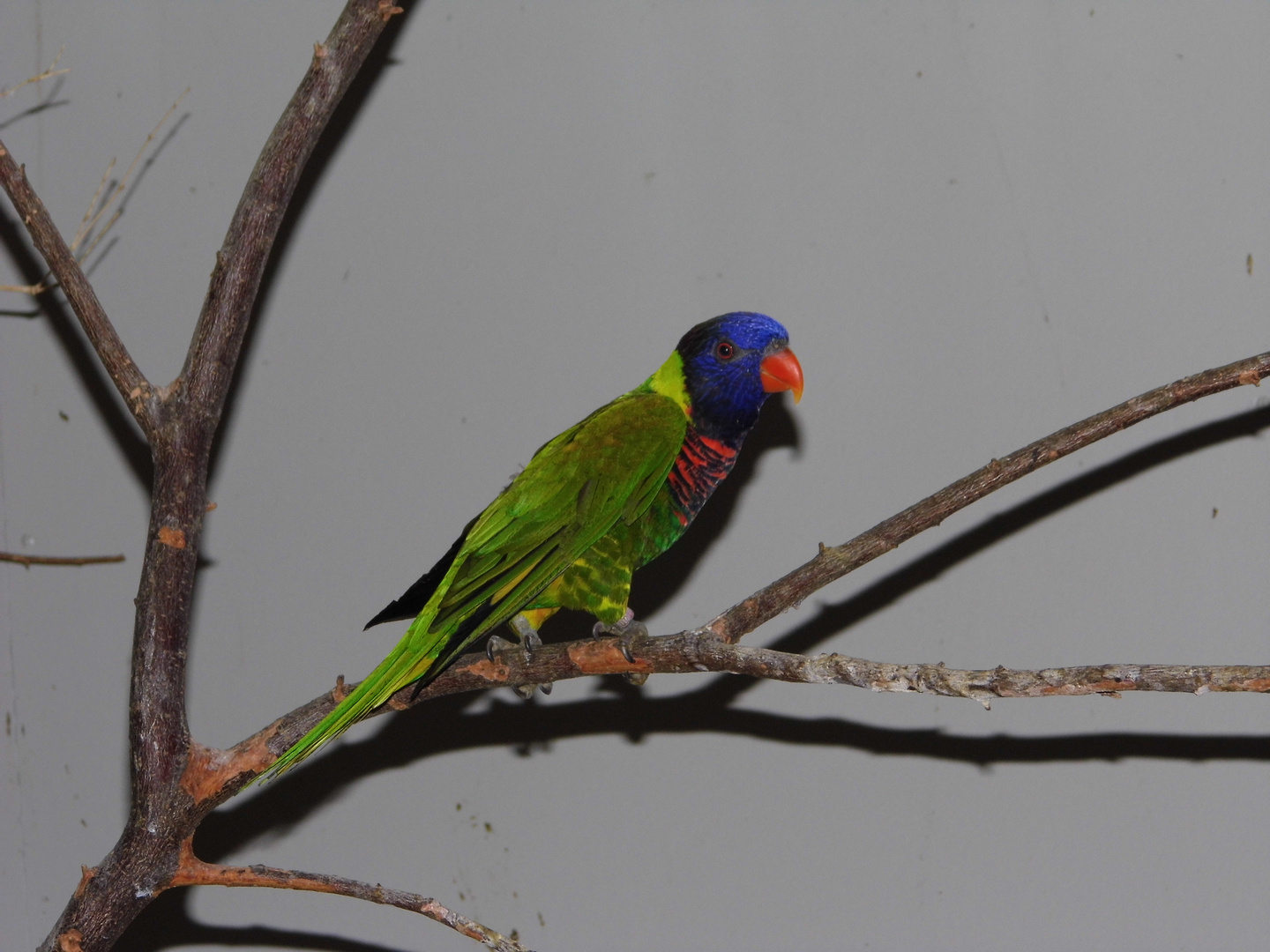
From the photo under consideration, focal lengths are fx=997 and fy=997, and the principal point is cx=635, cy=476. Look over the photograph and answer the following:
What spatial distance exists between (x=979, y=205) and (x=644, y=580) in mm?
1189

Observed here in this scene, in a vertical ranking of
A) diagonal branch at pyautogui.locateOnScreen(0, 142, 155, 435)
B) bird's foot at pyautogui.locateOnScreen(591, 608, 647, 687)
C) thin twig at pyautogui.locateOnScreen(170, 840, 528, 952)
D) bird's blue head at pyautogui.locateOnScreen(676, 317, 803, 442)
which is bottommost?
thin twig at pyautogui.locateOnScreen(170, 840, 528, 952)

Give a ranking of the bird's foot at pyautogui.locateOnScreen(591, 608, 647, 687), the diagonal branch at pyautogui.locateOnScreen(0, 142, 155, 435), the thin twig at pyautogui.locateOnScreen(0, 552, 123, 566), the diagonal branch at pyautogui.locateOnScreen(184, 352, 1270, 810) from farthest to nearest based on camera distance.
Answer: the thin twig at pyautogui.locateOnScreen(0, 552, 123, 566), the diagonal branch at pyautogui.locateOnScreen(0, 142, 155, 435), the bird's foot at pyautogui.locateOnScreen(591, 608, 647, 687), the diagonal branch at pyautogui.locateOnScreen(184, 352, 1270, 810)

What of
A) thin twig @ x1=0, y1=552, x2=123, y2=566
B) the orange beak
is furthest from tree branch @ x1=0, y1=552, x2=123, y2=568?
the orange beak

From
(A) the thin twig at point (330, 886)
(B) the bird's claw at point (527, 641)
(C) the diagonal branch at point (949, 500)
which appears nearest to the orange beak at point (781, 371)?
(C) the diagonal branch at point (949, 500)

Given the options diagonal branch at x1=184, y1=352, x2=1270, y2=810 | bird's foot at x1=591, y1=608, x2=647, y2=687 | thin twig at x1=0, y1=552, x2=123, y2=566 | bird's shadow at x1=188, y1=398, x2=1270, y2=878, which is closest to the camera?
diagonal branch at x1=184, y1=352, x2=1270, y2=810

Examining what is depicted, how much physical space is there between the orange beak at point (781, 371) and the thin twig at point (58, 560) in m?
1.93

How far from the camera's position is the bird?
1660 mm

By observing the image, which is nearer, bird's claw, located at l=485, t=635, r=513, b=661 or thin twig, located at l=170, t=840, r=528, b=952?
thin twig, located at l=170, t=840, r=528, b=952

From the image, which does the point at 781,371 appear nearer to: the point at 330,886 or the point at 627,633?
the point at 627,633

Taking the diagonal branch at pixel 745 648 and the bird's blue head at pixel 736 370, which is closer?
the diagonal branch at pixel 745 648

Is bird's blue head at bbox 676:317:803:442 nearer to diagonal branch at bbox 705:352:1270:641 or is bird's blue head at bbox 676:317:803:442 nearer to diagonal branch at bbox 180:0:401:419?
diagonal branch at bbox 705:352:1270:641

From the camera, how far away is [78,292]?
1.80 metres

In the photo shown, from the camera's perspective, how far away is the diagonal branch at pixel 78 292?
178 centimetres

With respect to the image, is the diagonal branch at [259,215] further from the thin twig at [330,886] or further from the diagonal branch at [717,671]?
the thin twig at [330,886]
